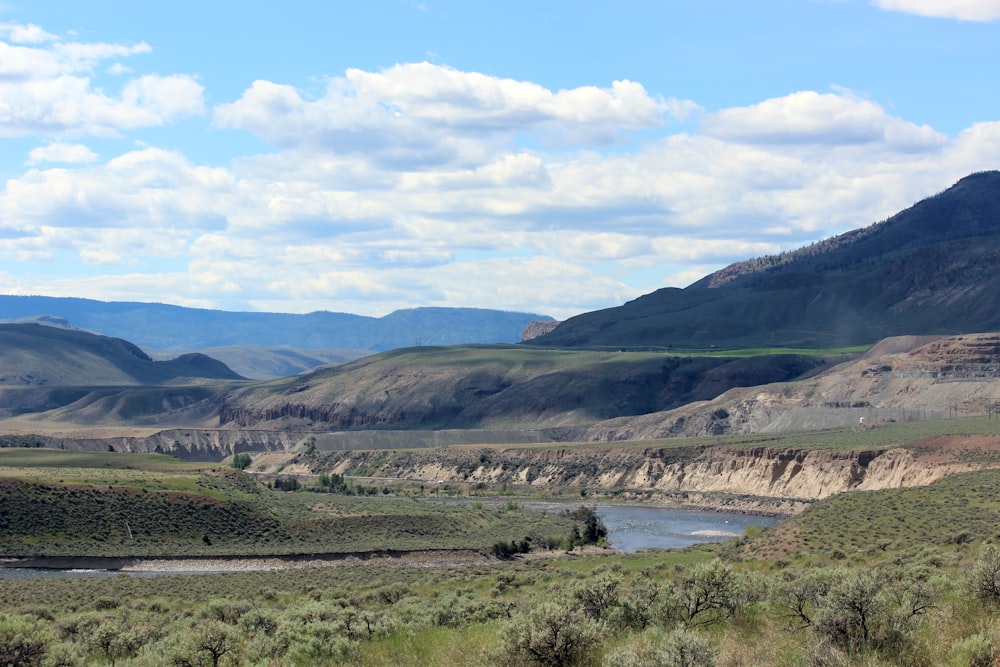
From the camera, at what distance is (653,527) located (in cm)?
10856

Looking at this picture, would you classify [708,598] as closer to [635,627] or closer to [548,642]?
[635,627]

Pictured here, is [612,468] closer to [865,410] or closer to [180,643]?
[865,410]

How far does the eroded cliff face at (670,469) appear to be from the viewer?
118 meters

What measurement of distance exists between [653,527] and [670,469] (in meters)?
39.1

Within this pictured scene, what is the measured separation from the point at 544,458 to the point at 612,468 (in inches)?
580

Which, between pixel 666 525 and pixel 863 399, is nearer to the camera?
pixel 666 525

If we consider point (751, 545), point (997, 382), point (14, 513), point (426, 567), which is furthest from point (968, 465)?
point (14, 513)

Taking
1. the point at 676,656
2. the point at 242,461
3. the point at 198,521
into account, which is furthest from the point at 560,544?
the point at 242,461

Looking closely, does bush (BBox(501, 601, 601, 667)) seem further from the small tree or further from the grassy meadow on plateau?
the small tree

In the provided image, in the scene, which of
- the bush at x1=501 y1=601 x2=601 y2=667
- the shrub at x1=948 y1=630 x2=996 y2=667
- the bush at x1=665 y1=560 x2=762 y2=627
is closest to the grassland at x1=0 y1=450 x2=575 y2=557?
the bush at x1=665 y1=560 x2=762 y2=627

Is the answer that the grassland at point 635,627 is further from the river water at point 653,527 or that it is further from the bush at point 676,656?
the river water at point 653,527

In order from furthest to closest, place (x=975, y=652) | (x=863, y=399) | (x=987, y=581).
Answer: (x=863, y=399), (x=987, y=581), (x=975, y=652)

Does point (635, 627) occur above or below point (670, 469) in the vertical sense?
above

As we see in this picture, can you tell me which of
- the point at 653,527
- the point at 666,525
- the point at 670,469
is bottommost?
the point at 666,525
